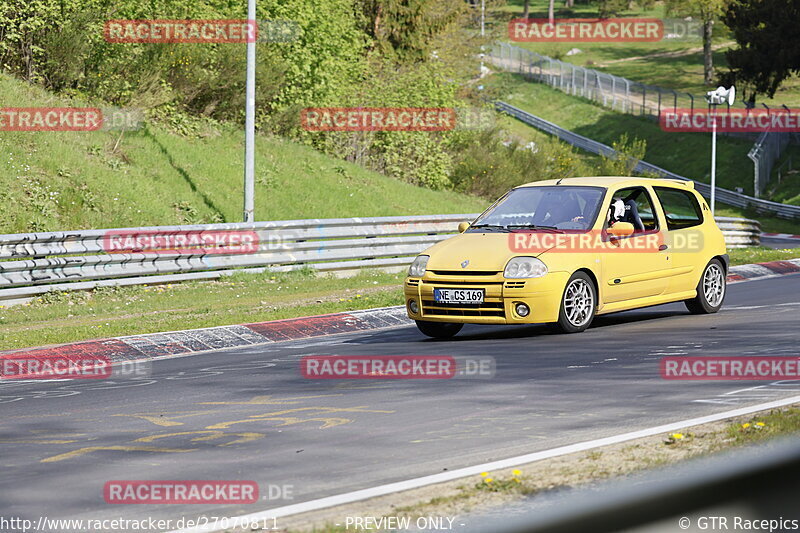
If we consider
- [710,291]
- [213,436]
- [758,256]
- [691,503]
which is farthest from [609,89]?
[691,503]

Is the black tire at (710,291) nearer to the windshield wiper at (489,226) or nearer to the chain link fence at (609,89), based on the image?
the windshield wiper at (489,226)

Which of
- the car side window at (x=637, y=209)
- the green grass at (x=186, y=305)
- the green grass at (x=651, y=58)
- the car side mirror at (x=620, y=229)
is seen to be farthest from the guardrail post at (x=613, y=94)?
the car side mirror at (x=620, y=229)

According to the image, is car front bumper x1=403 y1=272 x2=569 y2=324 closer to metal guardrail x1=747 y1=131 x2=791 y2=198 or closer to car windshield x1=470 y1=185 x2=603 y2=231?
car windshield x1=470 y1=185 x2=603 y2=231

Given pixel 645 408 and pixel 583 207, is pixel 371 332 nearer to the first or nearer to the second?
pixel 583 207

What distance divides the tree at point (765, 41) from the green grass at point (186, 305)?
45.0 m

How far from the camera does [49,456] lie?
6.82 m

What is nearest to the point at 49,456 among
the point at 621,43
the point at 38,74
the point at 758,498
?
the point at 758,498

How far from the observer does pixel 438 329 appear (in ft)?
42.8

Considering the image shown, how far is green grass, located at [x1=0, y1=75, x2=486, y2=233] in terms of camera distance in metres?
22.9

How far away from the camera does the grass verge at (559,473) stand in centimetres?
498

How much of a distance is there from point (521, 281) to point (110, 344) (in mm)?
4475

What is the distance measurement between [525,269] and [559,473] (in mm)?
6502

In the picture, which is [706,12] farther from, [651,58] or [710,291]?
[710,291]

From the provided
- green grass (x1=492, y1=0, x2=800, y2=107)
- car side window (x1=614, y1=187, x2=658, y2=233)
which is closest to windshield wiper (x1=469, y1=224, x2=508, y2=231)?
car side window (x1=614, y1=187, x2=658, y2=233)
